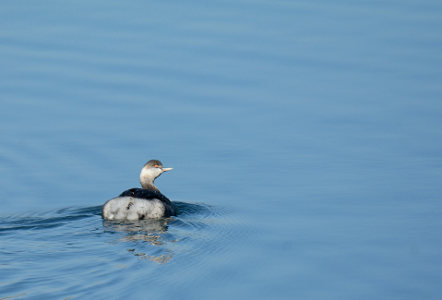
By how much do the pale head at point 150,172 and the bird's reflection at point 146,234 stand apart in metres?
1.15

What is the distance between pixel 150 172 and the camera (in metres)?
12.9

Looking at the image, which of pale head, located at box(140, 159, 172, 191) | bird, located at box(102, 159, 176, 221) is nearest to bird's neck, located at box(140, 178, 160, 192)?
pale head, located at box(140, 159, 172, 191)

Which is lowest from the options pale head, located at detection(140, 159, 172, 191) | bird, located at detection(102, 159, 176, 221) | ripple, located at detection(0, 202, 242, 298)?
ripple, located at detection(0, 202, 242, 298)

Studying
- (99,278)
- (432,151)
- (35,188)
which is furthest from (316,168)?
(99,278)

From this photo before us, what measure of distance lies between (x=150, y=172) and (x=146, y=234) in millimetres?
1818

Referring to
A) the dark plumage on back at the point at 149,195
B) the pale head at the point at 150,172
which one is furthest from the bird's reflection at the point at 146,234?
the pale head at the point at 150,172

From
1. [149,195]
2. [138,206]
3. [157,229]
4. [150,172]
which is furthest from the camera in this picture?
[150,172]

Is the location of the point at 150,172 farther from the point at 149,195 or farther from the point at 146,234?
the point at 146,234

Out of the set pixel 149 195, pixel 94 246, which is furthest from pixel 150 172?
pixel 94 246

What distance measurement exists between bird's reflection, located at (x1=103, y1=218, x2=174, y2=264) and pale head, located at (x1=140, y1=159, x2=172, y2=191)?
1.15m

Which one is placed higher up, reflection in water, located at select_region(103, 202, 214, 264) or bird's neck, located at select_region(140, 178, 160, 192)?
bird's neck, located at select_region(140, 178, 160, 192)

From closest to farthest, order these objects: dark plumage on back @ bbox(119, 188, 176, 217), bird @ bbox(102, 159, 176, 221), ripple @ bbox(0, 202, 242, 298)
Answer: ripple @ bbox(0, 202, 242, 298)
bird @ bbox(102, 159, 176, 221)
dark plumage on back @ bbox(119, 188, 176, 217)

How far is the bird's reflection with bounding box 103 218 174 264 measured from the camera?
1027 centimetres

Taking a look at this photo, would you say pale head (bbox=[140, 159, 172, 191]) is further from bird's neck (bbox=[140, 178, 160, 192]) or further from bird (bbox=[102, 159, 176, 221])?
bird (bbox=[102, 159, 176, 221])
